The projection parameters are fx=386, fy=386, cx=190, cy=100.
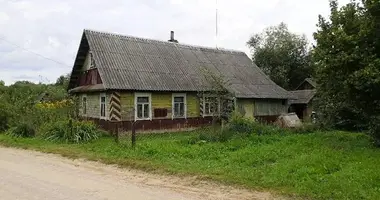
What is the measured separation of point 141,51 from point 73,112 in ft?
19.7

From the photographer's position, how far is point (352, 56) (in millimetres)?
14656

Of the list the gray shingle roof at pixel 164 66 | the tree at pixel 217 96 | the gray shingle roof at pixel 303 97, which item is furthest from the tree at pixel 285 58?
the tree at pixel 217 96

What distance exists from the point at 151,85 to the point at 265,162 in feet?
39.6

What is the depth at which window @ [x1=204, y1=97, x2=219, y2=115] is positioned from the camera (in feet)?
78.6

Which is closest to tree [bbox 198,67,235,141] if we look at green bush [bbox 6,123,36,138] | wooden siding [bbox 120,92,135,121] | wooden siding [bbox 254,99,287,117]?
wooden siding [bbox 254,99,287,117]

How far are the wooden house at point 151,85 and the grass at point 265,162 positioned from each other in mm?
5741

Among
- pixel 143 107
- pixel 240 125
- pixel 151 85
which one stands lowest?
pixel 240 125

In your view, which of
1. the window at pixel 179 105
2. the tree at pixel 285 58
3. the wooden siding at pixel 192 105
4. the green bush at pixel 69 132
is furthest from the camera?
the tree at pixel 285 58

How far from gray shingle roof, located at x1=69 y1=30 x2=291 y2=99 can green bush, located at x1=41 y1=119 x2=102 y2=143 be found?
9.37 ft

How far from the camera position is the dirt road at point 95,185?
7.73 m

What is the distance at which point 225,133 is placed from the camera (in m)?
16.7

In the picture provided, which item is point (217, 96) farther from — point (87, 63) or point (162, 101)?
point (87, 63)

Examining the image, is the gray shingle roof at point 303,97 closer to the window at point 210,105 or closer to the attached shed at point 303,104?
the attached shed at point 303,104

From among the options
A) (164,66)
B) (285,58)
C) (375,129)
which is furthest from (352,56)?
(285,58)
